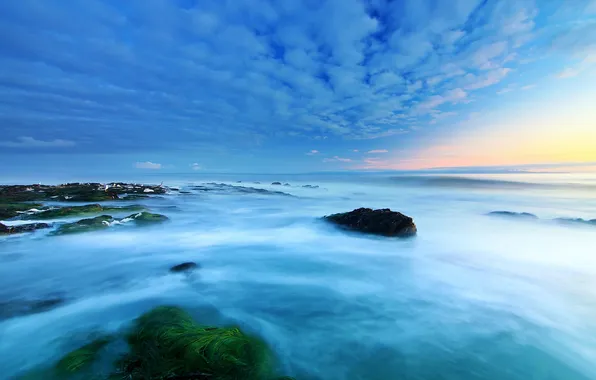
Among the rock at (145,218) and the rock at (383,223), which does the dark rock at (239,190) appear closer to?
the rock at (145,218)

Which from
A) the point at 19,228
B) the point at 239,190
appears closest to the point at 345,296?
the point at 19,228

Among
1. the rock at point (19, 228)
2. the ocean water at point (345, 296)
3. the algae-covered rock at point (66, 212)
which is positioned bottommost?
the ocean water at point (345, 296)

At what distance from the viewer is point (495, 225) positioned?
13891 millimetres

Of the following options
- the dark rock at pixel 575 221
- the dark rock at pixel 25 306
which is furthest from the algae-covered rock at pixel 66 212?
the dark rock at pixel 575 221

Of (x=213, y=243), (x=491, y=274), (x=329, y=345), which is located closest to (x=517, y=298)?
(x=491, y=274)

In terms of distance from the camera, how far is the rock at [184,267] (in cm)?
747

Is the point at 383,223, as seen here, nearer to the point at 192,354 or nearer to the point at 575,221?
the point at 192,354

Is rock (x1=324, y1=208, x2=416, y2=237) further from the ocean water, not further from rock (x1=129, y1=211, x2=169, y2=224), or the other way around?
rock (x1=129, y1=211, x2=169, y2=224)

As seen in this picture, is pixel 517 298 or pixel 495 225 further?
pixel 495 225

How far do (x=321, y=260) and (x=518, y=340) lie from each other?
509cm

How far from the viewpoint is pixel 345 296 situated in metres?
6.19

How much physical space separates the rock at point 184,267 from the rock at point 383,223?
6707 mm

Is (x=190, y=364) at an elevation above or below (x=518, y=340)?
above

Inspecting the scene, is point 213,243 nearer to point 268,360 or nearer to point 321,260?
point 321,260
